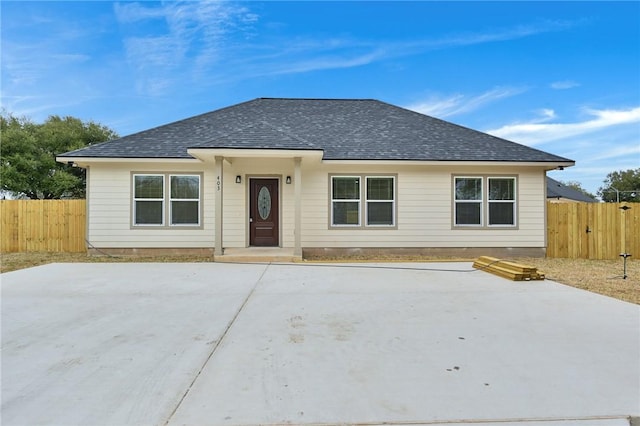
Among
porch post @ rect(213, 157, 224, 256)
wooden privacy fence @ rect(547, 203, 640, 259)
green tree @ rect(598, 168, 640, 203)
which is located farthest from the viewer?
green tree @ rect(598, 168, 640, 203)

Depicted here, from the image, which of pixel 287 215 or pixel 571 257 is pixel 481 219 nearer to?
pixel 571 257

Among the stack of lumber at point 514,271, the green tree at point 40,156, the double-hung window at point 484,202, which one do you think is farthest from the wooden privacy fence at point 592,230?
the green tree at point 40,156

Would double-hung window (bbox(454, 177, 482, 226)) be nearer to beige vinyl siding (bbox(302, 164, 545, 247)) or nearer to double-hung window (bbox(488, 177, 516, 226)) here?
beige vinyl siding (bbox(302, 164, 545, 247))

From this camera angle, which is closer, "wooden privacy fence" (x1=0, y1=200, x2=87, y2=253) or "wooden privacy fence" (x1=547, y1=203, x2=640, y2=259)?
"wooden privacy fence" (x1=547, y1=203, x2=640, y2=259)

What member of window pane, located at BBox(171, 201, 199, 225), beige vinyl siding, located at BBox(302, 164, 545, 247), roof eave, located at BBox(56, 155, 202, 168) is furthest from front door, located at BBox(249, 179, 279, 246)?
roof eave, located at BBox(56, 155, 202, 168)

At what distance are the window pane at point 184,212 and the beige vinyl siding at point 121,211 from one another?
265 mm

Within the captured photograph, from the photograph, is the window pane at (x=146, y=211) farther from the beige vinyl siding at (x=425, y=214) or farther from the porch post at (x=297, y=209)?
the beige vinyl siding at (x=425, y=214)

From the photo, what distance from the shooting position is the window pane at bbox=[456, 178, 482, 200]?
1126cm

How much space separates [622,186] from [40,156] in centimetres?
7155

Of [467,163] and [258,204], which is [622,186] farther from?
[258,204]

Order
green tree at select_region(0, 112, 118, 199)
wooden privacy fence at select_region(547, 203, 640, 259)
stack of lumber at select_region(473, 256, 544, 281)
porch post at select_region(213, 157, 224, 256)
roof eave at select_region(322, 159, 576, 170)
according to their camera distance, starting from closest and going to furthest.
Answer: stack of lumber at select_region(473, 256, 544, 281)
porch post at select_region(213, 157, 224, 256)
roof eave at select_region(322, 159, 576, 170)
wooden privacy fence at select_region(547, 203, 640, 259)
green tree at select_region(0, 112, 118, 199)

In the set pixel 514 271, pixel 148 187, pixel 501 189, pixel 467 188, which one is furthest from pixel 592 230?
pixel 148 187

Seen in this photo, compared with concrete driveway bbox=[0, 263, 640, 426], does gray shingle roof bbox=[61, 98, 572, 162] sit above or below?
above

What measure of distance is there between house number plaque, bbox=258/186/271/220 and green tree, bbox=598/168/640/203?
173ft
